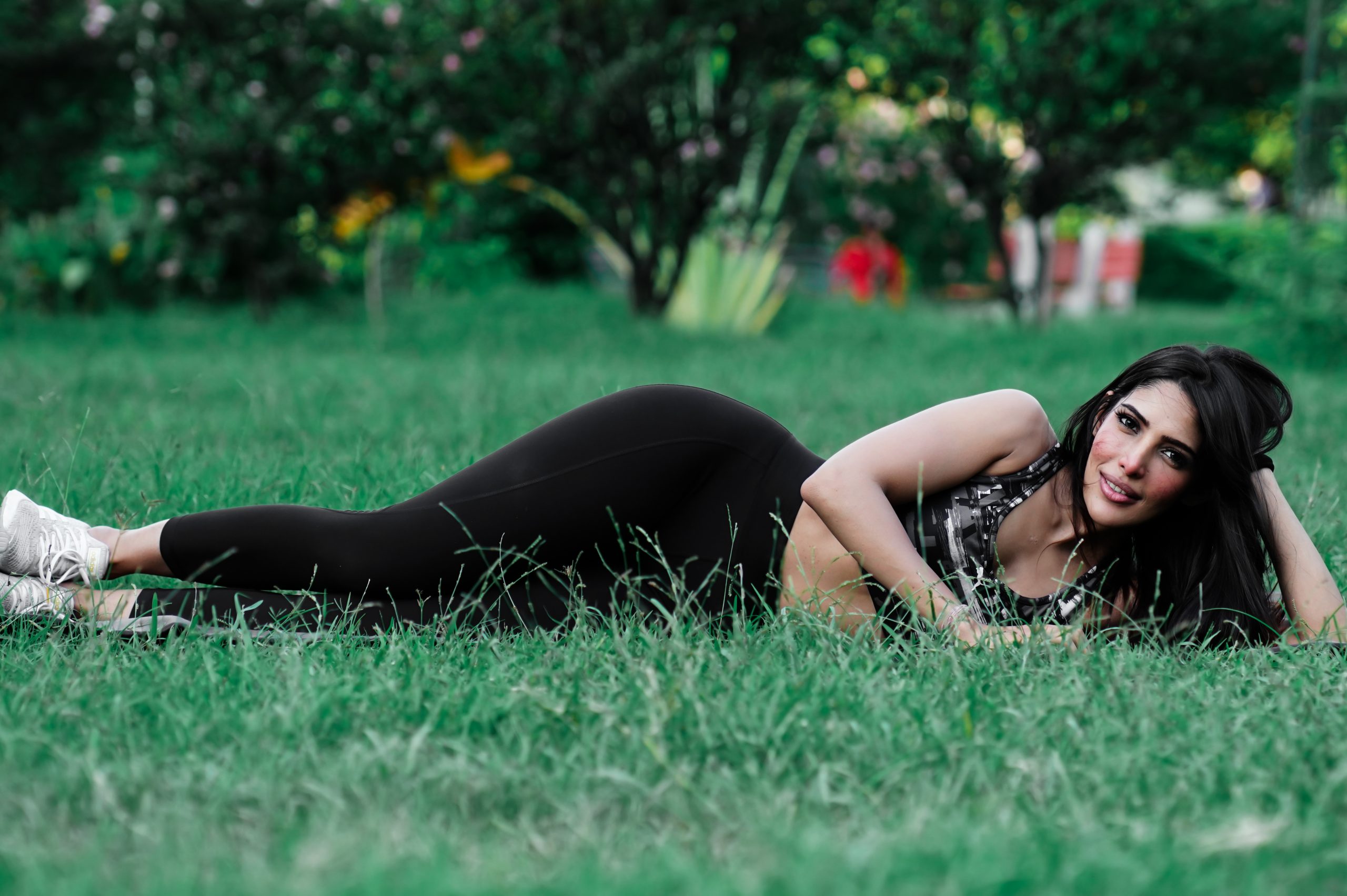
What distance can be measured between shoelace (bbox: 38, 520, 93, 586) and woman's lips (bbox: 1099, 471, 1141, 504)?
6.89 ft

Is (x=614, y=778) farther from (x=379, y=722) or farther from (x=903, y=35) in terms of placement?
(x=903, y=35)

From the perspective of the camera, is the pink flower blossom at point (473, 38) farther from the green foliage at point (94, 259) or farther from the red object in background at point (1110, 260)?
the red object in background at point (1110, 260)

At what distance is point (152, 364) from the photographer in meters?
6.43

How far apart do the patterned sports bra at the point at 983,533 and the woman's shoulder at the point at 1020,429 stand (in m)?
0.02

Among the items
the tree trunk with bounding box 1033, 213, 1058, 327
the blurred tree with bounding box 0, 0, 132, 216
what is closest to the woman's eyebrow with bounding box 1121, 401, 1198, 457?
the tree trunk with bounding box 1033, 213, 1058, 327

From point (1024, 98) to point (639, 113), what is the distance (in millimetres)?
2817

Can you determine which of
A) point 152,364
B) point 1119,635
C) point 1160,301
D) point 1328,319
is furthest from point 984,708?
point 1160,301

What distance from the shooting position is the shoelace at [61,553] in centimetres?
245

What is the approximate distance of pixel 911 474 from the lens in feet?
7.97

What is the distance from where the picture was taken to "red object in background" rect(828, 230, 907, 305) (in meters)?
14.5

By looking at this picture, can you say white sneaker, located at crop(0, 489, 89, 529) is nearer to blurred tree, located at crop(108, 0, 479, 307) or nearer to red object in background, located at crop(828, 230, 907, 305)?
blurred tree, located at crop(108, 0, 479, 307)

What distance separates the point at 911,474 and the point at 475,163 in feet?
26.5

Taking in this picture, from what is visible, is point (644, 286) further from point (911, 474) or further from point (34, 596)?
point (34, 596)

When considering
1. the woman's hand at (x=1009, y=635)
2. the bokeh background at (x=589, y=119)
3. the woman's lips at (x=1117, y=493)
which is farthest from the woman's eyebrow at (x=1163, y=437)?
the bokeh background at (x=589, y=119)
